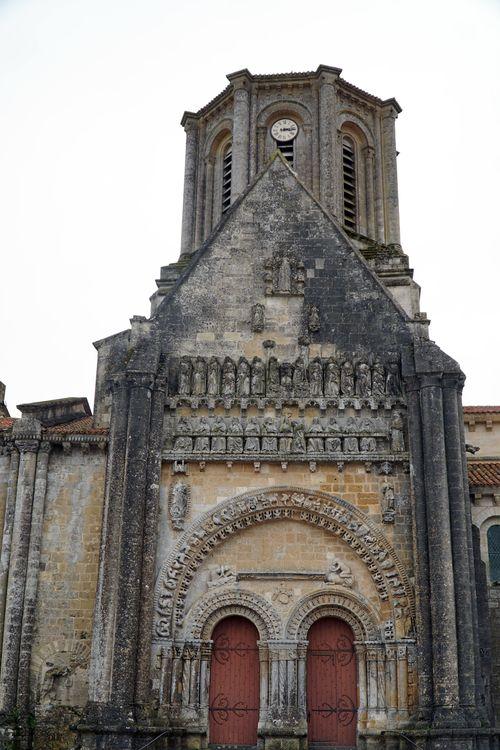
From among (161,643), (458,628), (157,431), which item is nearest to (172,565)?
(161,643)

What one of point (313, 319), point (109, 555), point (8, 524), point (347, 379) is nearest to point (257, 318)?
point (313, 319)

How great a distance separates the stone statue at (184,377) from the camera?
18797 millimetres

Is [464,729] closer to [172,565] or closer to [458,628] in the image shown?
[458,628]

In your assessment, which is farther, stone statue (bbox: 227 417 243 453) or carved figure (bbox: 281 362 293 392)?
carved figure (bbox: 281 362 293 392)

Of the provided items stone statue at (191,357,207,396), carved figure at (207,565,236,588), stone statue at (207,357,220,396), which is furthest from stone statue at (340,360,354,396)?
carved figure at (207,565,236,588)

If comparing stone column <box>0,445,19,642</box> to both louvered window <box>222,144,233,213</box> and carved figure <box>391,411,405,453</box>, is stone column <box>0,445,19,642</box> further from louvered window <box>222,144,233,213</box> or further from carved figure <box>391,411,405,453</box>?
louvered window <box>222,144,233,213</box>

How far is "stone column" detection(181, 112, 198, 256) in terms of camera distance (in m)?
30.1

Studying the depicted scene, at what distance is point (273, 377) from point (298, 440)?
4.94 ft

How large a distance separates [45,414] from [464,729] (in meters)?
11.4

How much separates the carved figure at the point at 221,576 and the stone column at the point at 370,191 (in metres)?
14.8

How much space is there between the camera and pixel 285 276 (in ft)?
65.0

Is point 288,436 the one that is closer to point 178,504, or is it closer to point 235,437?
point 235,437

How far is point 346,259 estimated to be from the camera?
20125 millimetres

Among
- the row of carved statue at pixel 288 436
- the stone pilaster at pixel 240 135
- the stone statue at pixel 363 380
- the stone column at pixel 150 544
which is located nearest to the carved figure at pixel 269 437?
the row of carved statue at pixel 288 436
